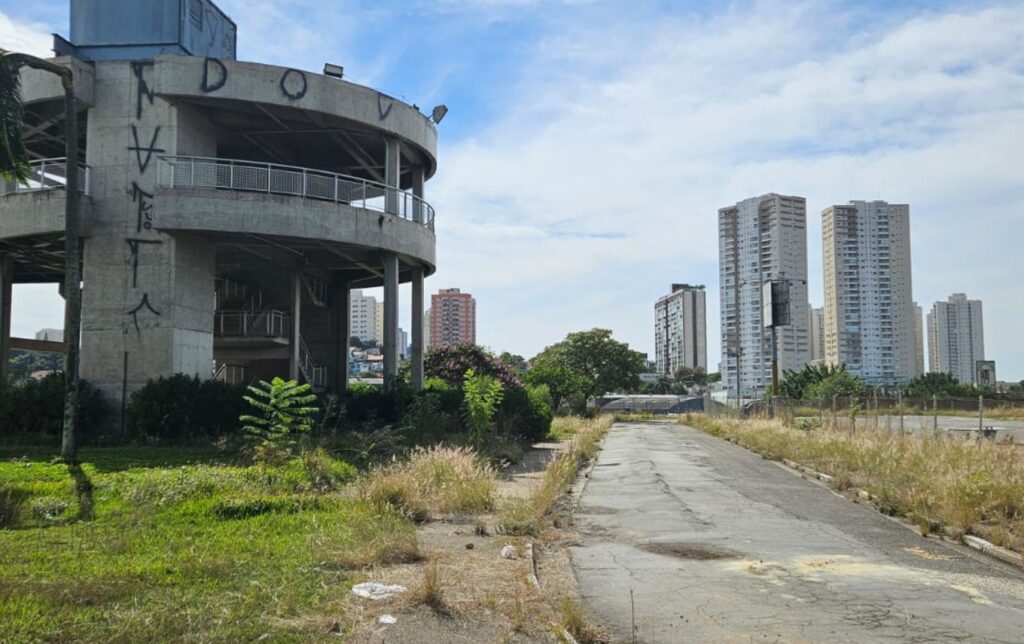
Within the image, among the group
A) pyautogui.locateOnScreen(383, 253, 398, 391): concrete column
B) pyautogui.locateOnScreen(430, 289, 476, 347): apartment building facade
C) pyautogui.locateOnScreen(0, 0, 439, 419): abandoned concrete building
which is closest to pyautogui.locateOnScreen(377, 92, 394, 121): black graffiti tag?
pyautogui.locateOnScreen(0, 0, 439, 419): abandoned concrete building

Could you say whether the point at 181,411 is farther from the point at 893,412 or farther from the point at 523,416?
the point at 893,412

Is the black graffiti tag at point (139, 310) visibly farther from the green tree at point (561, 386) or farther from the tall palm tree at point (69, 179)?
the green tree at point (561, 386)

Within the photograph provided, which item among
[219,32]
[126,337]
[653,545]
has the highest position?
[219,32]

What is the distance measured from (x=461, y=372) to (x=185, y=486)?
103 ft

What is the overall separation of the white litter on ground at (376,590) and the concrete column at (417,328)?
2125 cm

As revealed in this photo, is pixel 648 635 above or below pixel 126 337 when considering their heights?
below

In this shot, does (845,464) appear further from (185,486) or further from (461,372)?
(461,372)

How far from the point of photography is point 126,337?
2261cm

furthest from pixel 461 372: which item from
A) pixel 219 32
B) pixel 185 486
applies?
pixel 185 486

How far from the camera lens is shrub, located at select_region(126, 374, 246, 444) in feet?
69.6

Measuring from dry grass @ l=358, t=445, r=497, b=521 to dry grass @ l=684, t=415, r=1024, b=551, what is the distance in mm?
6270

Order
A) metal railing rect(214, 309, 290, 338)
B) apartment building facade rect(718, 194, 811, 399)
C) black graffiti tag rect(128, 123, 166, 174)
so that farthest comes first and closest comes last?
apartment building facade rect(718, 194, 811, 399)
metal railing rect(214, 309, 290, 338)
black graffiti tag rect(128, 123, 166, 174)

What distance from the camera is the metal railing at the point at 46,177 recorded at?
22750 millimetres

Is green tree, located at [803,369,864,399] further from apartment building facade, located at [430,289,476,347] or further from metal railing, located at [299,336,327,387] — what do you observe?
apartment building facade, located at [430,289,476,347]
